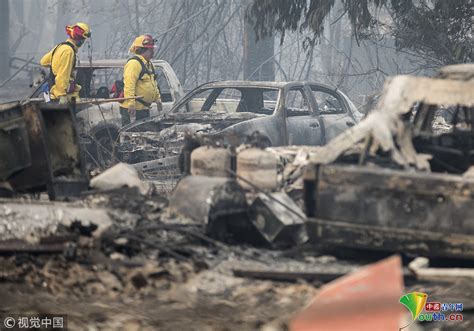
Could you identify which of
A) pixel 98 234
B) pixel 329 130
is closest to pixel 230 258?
pixel 98 234

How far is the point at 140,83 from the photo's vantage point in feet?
43.9

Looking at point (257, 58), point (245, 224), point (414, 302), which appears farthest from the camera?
point (257, 58)

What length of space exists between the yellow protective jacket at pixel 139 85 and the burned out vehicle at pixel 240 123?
1.64ft

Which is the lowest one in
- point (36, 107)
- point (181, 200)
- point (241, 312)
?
point (241, 312)

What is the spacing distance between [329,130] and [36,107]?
664 centimetres

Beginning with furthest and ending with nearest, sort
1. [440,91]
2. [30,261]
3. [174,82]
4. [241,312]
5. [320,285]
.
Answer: [174,82] < [440,91] < [30,261] < [320,285] < [241,312]

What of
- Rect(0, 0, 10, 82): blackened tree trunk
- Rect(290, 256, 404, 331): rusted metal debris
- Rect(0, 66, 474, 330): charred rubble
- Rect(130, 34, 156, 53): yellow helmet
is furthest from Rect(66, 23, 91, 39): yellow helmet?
Rect(0, 0, 10, 82): blackened tree trunk

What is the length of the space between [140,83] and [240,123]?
2.08 metres

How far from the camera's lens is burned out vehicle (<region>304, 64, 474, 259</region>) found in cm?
612

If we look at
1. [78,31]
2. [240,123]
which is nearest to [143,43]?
[78,31]

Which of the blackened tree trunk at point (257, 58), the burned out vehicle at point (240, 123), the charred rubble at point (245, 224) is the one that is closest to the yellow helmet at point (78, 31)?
the burned out vehicle at point (240, 123)

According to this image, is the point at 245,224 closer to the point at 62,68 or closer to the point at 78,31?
the point at 62,68

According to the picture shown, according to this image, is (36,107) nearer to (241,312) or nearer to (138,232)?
(138,232)

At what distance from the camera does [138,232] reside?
677cm
